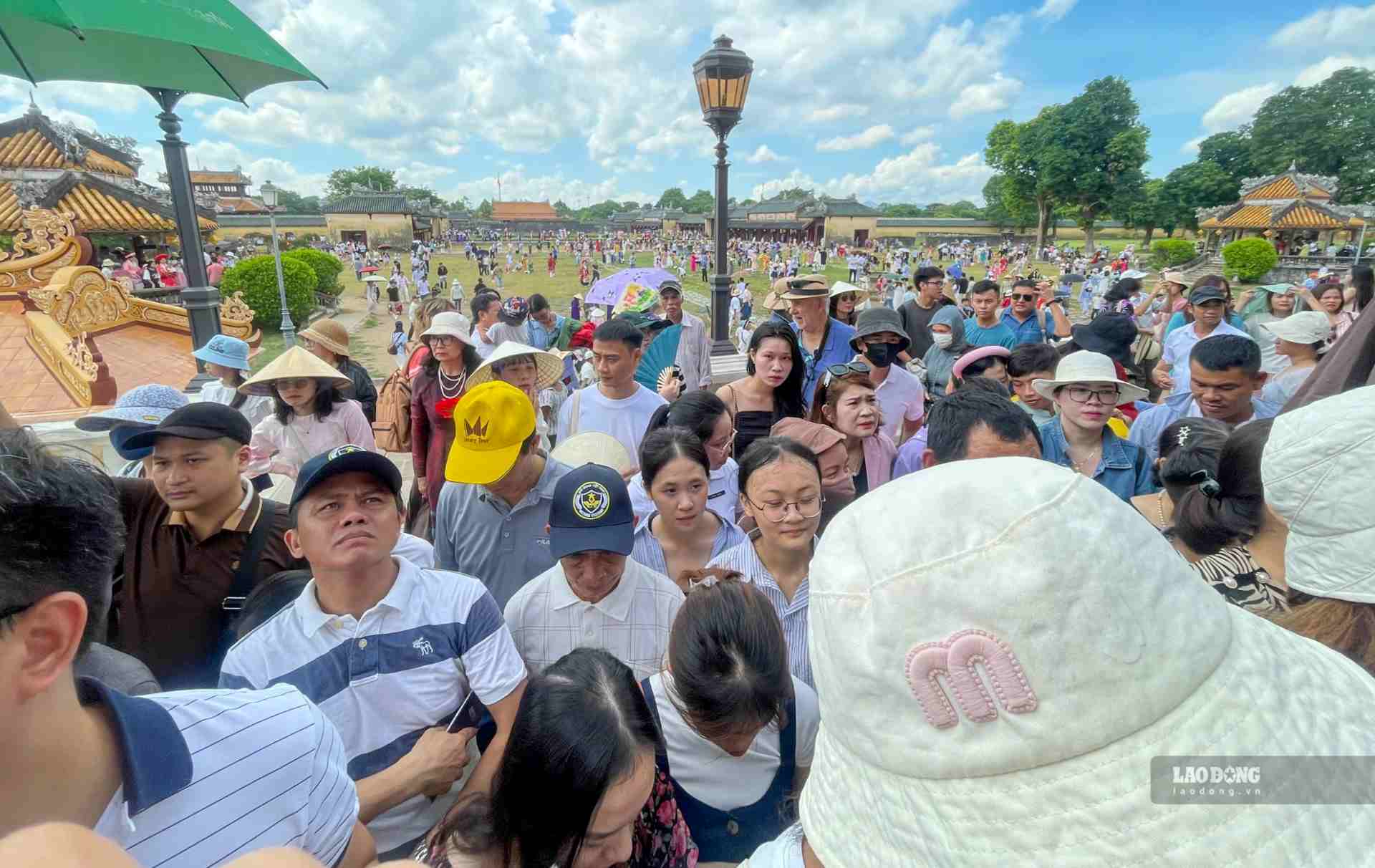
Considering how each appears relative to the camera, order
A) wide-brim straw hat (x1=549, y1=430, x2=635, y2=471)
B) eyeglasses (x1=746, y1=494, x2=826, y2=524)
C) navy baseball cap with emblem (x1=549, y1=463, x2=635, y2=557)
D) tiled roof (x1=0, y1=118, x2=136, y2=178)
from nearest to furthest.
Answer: navy baseball cap with emblem (x1=549, y1=463, x2=635, y2=557)
eyeglasses (x1=746, y1=494, x2=826, y2=524)
wide-brim straw hat (x1=549, y1=430, x2=635, y2=471)
tiled roof (x1=0, y1=118, x2=136, y2=178)

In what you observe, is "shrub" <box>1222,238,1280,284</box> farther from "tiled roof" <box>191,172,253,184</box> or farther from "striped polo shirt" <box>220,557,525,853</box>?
"tiled roof" <box>191,172,253,184</box>

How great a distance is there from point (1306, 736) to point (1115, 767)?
0.59ft

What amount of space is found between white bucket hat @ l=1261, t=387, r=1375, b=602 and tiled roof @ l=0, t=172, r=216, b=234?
18933 mm

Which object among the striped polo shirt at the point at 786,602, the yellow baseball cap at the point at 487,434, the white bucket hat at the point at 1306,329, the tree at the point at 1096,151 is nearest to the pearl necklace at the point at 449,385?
the yellow baseball cap at the point at 487,434

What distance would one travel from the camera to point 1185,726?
565 mm

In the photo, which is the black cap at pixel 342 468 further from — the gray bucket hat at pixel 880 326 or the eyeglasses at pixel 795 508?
the gray bucket hat at pixel 880 326

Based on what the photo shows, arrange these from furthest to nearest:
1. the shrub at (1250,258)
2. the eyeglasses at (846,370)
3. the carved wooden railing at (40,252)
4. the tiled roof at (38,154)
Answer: the shrub at (1250,258) → the tiled roof at (38,154) → the carved wooden railing at (40,252) → the eyeglasses at (846,370)

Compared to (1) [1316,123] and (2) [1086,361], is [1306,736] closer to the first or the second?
(2) [1086,361]

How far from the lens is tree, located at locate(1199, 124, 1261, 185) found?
52.9m

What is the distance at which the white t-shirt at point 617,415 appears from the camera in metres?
3.88

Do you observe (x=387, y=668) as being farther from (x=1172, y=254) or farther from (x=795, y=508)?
(x=1172, y=254)

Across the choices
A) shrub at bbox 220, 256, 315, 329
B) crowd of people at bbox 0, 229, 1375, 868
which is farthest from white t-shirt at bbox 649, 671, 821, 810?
shrub at bbox 220, 256, 315, 329

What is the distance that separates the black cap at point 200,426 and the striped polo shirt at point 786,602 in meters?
1.85

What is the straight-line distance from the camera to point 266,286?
17125 millimetres
